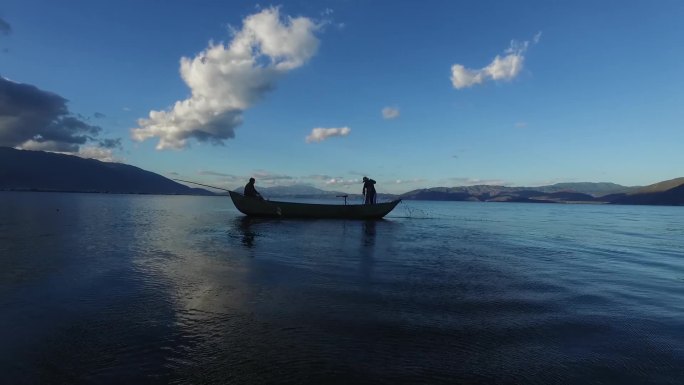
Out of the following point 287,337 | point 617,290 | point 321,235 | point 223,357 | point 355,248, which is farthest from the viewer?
point 321,235

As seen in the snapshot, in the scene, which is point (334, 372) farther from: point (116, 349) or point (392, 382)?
point (116, 349)

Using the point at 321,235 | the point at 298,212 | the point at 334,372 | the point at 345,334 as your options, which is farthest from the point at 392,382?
the point at 298,212

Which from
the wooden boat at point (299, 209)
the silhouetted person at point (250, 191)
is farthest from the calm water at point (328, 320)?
the silhouetted person at point (250, 191)

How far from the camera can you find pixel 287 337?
682cm

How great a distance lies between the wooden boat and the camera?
3759 centimetres

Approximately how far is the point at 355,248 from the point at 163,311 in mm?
12070

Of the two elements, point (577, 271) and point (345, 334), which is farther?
point (577, 271)

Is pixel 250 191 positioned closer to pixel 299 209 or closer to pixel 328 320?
pixel 299 209

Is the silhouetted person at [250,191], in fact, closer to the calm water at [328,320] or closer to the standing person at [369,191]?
the standing person at [369,191]

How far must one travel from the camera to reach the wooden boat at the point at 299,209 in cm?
3759

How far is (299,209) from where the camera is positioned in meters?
38.2

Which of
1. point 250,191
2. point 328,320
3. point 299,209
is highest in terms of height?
point 250,191

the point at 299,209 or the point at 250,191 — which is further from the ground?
the point at 250,191

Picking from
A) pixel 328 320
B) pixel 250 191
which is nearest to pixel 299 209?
pixel 250 191
